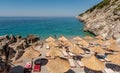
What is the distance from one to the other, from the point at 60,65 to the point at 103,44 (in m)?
17.7

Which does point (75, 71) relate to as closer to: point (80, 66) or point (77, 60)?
point (80, 66)

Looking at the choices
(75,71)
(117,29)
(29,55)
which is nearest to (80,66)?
(75,71)

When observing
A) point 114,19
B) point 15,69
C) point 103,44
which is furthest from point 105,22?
point 15,69

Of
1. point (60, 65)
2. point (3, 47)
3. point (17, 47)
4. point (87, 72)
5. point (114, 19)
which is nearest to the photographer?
point (60, 65)

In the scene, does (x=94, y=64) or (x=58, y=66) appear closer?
(x=58, y=66)

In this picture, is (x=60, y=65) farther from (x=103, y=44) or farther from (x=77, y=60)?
(x=103, y=44)

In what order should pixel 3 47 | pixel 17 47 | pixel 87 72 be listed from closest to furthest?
pixel 87 72 < pixel 3 47 < pixel 17 47

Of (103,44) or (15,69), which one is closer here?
(15,69)

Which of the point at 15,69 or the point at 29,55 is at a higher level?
the point at 29,55

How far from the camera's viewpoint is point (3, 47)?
25312 millimetres

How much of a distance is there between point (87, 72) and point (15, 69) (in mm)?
8814

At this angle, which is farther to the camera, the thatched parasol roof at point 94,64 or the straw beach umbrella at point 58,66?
the thatched parasol roof at point 94,64

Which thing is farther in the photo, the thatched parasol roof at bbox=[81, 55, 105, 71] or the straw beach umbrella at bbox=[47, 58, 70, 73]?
the thatched parasol roof at bbox=[81, 55, 105, 71]

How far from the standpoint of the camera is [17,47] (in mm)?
33594
